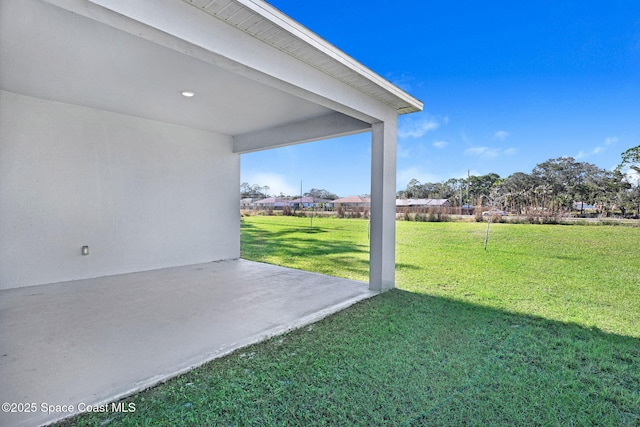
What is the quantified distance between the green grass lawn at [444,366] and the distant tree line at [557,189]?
7.53 ft

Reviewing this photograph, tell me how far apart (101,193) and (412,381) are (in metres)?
5.54

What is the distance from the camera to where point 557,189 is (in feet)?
26.5

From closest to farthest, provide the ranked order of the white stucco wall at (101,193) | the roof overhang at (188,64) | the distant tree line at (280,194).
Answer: the roof overhang at (188,64), the white stucco wall at (101,193), the distant tree line at (280,194)

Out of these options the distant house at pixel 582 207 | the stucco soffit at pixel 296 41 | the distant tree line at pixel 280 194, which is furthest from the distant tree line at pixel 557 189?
the stucco soffit at pixel 296 41

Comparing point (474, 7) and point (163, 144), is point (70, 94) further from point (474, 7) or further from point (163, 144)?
point (474, 7)

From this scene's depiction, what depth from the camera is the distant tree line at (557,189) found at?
6668 mm

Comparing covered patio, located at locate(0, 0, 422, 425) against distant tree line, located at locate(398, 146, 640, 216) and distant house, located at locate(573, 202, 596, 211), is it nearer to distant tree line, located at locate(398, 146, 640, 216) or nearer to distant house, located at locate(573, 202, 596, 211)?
distant tree line, located at locate(398, 146, 640, 216)

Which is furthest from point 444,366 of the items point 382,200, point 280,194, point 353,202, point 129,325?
point 280,194

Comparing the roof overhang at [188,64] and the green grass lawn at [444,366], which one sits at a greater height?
the roof overhang at [188,64]

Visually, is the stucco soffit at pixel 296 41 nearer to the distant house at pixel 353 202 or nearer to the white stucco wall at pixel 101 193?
the white stucco wall at pixel 101 193

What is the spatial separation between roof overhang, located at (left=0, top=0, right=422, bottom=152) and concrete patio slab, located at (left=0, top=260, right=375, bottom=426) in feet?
8.02

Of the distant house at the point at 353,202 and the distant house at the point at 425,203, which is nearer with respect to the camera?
the distant house at the point at 353,202

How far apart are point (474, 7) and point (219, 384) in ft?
31.0

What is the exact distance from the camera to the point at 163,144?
235 inches
